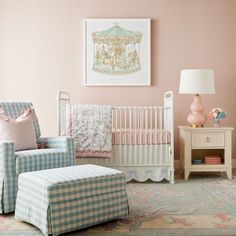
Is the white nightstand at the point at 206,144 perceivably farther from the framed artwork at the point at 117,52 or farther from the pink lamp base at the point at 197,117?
the framed artwork at the point at 117,52

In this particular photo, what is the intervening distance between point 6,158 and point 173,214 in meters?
1.26

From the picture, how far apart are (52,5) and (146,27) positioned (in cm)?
115

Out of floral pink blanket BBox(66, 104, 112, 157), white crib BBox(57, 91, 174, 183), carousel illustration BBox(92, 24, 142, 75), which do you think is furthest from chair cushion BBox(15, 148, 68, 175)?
carousel illustration BBox(92, 24, 142, 75)

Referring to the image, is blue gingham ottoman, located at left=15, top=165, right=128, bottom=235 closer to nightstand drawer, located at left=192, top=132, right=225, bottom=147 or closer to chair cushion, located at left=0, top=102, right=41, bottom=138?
chair cushion, located at left=0, top=102, right=41, bottom=138

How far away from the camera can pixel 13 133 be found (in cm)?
296

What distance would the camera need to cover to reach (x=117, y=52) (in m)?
4.41

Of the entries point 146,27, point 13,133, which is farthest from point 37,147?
point 146,27

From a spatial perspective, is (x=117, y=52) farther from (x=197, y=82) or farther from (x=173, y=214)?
(x=173, y=214)

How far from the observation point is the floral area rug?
232 centimetres

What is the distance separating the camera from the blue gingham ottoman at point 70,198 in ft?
7.27

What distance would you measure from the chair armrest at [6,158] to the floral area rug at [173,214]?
1.06ft

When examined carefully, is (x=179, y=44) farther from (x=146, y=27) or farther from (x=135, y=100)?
(x=135, y=100)

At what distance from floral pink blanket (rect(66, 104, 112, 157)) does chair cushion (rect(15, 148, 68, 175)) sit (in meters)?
0.69

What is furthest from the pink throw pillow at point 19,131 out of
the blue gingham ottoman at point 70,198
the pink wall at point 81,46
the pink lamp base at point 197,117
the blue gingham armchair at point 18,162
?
the pink lamp base at point 197,117
